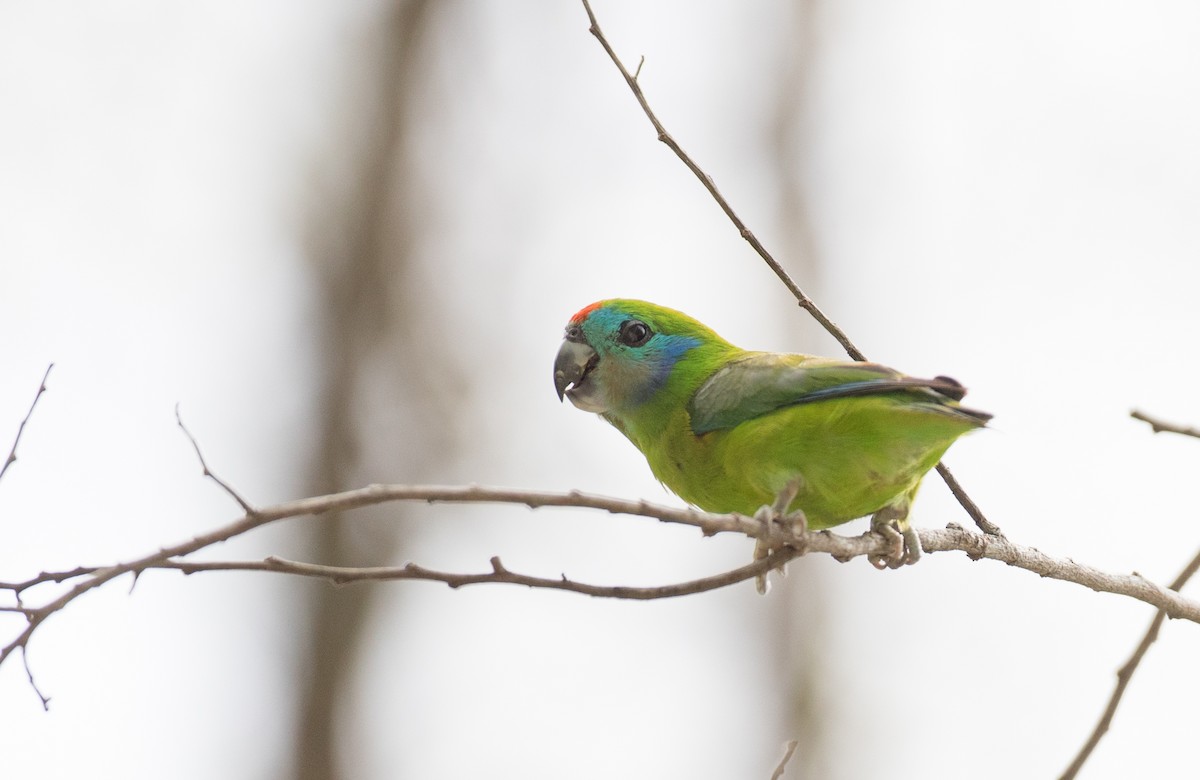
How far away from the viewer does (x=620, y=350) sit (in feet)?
15.4

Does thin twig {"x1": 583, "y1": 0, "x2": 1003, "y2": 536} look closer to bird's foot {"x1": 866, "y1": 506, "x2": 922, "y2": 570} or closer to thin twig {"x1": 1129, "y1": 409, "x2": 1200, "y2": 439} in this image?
bird's foot {"x1": 866, "y1": 506, "x2": 922, "y2": 570}

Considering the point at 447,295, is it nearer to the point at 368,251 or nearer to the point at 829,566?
the point at 368,251

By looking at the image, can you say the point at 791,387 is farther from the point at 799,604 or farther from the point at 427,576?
the point at 799,604

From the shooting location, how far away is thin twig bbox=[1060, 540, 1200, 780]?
8.46 ft

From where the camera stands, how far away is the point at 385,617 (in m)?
Result: 9.37

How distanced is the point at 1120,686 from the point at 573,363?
262 centimetres

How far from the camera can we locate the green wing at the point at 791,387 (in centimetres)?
365

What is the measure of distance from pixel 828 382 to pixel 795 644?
8.08 m

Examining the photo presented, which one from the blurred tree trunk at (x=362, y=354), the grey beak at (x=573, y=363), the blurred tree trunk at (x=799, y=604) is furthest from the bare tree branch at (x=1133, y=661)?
the blurred tree trunk at (x=799, y=604)

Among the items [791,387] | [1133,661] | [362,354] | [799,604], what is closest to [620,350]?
[791,387]

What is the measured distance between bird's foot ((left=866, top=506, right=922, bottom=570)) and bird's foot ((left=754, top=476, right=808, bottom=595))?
363 mm

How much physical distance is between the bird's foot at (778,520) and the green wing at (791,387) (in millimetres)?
328

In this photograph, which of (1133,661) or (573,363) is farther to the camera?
(573,363)

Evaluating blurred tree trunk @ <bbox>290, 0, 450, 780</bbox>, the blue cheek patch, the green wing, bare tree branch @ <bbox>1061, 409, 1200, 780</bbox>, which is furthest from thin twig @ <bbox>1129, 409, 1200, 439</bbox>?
blurred tree trunk @ <bbox>290, 0, 450, 780</bbox>
